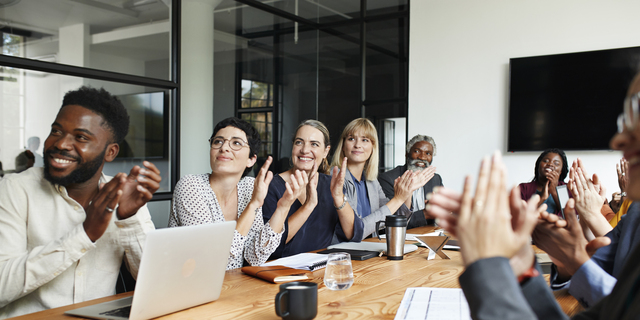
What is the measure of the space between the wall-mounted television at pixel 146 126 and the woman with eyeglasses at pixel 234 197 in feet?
5.01

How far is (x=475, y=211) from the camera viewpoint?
662mm

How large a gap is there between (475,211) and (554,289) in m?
1.01

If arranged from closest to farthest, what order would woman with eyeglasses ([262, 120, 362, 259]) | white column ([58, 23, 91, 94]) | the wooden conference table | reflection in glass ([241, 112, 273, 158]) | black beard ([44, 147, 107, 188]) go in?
A: the wooden conference table → black beard ([44, 147, 107, 188]) → woman with eyeglasses ([262, 120, 362, 259]) → white column ([58, 23, 91, 94]) → reflection in glass ([241, 112, 273, 158])

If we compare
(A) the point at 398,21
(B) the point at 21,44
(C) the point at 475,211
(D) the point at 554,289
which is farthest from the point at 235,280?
(A) the point at 398,21

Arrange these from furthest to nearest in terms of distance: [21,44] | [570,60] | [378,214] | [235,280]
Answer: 1. [570,60]
2. [21,44]
3. [378,214]
4. [235,280]

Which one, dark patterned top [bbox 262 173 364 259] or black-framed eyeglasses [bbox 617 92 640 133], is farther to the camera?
dark patterned top [bbox 262 173 364 259]

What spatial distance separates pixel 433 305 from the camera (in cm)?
132

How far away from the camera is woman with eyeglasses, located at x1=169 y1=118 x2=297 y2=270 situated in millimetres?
2100

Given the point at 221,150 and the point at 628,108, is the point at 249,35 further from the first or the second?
the point at 628,108

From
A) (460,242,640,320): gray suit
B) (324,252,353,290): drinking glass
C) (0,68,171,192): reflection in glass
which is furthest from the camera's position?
(0,68,171,192): reflection in glass

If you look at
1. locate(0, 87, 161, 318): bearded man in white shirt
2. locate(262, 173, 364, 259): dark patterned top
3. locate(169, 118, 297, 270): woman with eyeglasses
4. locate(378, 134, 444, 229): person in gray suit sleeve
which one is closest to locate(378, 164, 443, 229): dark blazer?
locate(378, 134, 444, 229): person in gray suit sleeve

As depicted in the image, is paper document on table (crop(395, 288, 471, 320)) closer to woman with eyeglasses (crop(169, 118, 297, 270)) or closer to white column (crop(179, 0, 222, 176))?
woman with eyeglasses (crop(169, 118, 297, 270))

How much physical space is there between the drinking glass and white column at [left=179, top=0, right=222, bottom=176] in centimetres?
298

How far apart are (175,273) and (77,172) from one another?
77 centimetres
